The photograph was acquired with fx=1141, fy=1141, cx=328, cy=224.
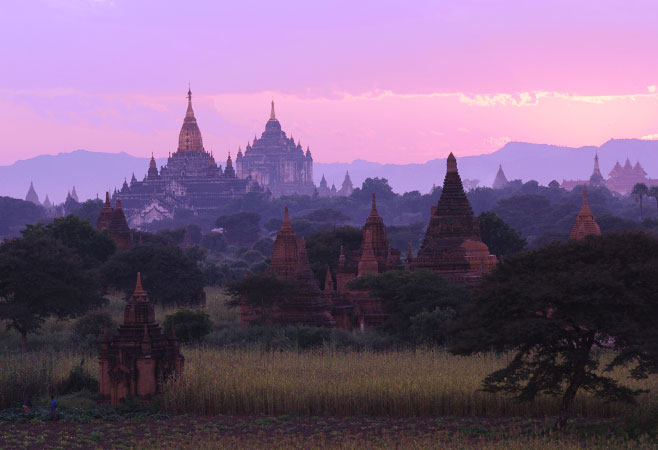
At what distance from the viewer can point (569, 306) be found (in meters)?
23.9

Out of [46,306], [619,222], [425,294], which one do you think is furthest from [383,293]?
[619,222]

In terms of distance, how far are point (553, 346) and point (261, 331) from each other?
22.3m

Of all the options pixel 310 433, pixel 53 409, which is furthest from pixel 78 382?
pixel 310 433

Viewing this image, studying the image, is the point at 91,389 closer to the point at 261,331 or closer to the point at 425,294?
the point at 261,331

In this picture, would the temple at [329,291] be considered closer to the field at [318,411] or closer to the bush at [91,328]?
the bush at [91,328]

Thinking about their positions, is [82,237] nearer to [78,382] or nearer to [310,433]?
[78,382]

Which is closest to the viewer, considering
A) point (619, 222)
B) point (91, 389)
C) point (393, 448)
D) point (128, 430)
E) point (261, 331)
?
point (393, 448)

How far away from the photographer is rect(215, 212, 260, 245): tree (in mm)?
159125

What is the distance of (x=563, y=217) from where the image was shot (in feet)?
458

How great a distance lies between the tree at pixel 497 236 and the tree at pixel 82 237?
2538 centimetres

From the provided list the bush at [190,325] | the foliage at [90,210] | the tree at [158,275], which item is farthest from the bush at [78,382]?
the foliage at [90,210]

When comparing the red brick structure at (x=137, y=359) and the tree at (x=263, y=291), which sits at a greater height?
the tree at (x=263, y=291)

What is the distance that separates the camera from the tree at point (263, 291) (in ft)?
162

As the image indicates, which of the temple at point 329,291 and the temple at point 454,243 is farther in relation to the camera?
the temple at point 454,243
